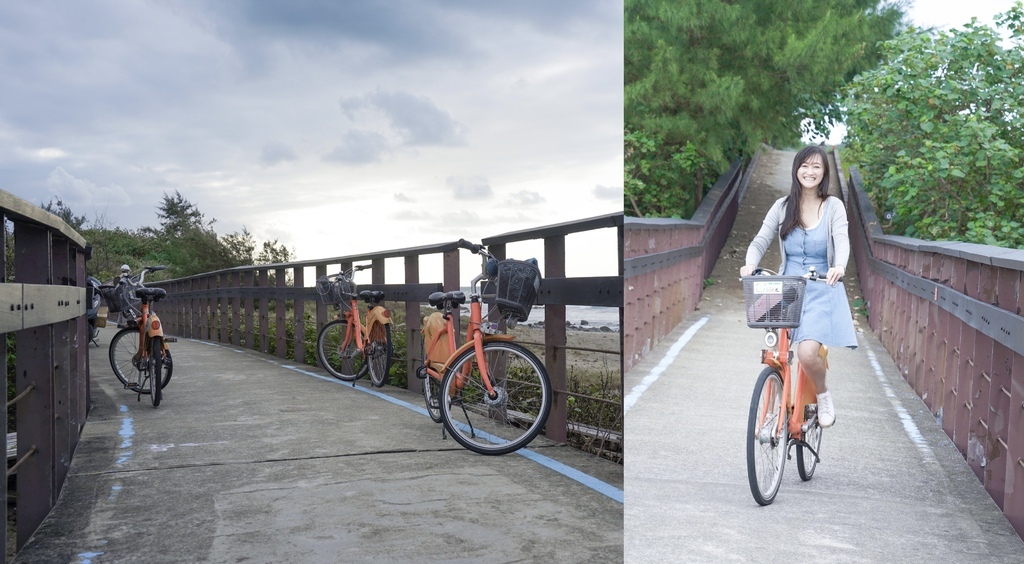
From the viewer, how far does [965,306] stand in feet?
9.37

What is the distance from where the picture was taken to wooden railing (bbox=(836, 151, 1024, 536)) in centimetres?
237

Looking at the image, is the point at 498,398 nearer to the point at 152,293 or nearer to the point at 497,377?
the point at 497,377

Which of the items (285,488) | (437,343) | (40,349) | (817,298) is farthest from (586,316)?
(40,349)

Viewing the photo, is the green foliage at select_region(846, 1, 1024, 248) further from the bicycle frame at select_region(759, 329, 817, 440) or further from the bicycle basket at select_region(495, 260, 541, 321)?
the bicycle basket at select_region(495, 260, 541, 321)

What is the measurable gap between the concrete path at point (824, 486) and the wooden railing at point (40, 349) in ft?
4.50

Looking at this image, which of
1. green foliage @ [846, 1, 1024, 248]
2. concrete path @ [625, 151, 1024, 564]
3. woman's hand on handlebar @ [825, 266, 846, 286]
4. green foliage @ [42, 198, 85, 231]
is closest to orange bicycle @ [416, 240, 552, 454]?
concrete path @ [625, 151, 1024, 564]

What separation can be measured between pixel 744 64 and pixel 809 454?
2191mm

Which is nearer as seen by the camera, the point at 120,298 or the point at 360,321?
the point at 120,298

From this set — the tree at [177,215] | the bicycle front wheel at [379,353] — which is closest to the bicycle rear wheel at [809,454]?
the tree at [177,215]

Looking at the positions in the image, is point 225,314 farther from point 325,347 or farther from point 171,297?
point 325,347

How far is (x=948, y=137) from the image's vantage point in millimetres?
5570

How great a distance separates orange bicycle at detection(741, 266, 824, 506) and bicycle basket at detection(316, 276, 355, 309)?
8.09ft

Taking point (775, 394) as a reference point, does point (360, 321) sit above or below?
above

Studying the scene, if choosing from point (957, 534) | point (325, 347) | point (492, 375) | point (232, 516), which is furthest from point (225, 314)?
point (325, 347)
